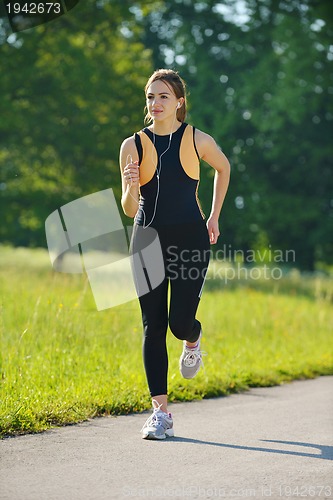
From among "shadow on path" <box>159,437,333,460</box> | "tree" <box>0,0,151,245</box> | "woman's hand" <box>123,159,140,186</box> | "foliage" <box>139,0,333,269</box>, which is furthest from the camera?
"foliage" <box>139,0,333,269</box>

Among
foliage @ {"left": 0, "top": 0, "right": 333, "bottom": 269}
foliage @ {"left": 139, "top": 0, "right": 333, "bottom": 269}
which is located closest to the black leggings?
foliage @ {"left": 0, "top": 0, "right": 333, "bottom": 269}

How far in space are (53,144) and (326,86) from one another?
930 cm

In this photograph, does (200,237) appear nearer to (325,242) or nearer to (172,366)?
(172,366)

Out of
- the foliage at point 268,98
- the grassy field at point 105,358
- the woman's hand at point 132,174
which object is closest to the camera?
the woman's hand at point 132,174

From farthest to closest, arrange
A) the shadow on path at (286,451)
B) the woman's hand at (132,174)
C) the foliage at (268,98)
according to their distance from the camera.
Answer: the foliage at (268,98) → the woman's hand at (132,174) → the shadow on path at (286,451)

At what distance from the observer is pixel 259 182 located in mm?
30469

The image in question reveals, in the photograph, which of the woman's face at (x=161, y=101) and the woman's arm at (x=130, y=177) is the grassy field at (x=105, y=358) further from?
the woman's face at (x=161, y=101)

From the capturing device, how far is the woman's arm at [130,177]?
521 cm

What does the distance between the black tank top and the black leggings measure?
7 cm

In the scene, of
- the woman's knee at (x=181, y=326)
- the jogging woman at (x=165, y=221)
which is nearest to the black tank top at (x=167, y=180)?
the jogging woman at (x=165, y=221)

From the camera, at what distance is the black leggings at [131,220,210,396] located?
534cm

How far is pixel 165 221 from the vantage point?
534 centimetres

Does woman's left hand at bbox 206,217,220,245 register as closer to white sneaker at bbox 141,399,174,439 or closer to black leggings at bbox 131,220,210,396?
black leggings at bbox 131,220,210,396

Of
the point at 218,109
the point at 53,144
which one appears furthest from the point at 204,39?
the point at 53,144
